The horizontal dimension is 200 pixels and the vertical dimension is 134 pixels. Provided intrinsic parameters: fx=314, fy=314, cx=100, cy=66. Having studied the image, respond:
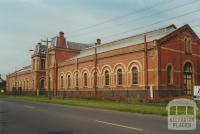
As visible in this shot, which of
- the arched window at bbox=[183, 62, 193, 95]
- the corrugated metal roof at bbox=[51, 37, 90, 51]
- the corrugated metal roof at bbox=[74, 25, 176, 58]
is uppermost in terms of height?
the corrugated metal roof at bbox=[51, 37, 90, 51]

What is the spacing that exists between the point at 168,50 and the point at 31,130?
3071cm

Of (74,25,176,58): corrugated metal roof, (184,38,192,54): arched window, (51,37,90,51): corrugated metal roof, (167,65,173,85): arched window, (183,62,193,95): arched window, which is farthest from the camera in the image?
(51,37,90,51): corrugated metal roof

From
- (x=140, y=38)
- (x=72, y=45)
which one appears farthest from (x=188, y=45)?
(x=72, y=45)

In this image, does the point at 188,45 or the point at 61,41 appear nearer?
the point at 188,45

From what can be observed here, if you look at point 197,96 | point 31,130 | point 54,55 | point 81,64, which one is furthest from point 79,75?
point 31,130

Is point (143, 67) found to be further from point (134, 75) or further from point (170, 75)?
point (170, 75)

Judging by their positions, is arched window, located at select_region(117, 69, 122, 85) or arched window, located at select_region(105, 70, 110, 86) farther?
arched window, located at select_region(105, 70, 110, 86)

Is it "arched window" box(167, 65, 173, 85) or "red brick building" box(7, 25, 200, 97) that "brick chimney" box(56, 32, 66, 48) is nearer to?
"red brick building" box(7, 25, 200, 97)

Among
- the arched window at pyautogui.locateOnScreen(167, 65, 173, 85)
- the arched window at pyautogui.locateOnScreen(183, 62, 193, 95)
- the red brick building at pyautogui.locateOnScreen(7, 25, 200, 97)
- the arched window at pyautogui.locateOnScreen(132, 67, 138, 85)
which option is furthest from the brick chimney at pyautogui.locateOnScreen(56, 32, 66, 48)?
the arched window at pyautogui.locateOnScreen(167, 65, 173, 85)

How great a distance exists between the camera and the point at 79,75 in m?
55.9

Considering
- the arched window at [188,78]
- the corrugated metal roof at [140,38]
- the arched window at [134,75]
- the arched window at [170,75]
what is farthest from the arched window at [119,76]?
the arched window at [188,78]

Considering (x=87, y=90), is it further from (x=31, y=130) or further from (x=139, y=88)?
(x=31, y=130)

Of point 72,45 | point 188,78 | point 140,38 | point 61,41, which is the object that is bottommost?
point 188,78

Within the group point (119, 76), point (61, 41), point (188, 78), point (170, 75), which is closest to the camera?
point (170, 75)
